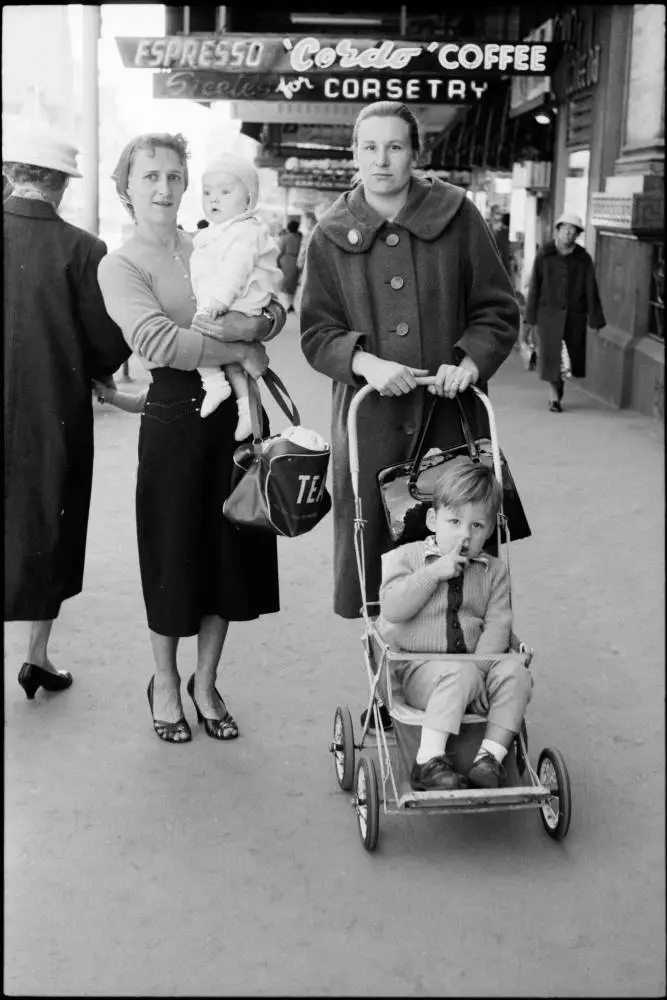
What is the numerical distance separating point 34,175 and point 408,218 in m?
1.34

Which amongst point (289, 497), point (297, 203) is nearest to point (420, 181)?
point (289, 497)

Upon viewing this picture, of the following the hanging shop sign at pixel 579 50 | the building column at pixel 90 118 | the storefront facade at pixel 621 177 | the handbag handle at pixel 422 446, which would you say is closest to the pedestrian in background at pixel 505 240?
the hanging shop sign at pixel 579 50

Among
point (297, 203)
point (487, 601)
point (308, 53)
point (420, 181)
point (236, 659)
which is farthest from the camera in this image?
point (297, 203)

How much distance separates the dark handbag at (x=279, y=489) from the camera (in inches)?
156

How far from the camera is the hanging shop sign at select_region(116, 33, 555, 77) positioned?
1184 centimetres

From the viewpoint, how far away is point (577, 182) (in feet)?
50.4

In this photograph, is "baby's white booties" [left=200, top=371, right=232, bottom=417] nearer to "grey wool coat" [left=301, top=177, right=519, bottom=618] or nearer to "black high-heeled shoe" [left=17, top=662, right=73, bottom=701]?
"grey wool coat" [left=301, top=177, right=519, bottom=618]

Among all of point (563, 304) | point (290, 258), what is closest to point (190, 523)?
point (563, 304)

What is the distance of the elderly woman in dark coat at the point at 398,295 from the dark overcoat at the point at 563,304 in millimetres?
8239

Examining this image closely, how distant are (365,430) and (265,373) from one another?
40cm

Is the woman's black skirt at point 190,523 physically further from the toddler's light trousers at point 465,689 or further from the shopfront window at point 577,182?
the shopfront window at point 577,182

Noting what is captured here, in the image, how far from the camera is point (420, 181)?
4215 mm

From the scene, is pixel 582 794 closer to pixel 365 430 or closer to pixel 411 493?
pixel 411 493

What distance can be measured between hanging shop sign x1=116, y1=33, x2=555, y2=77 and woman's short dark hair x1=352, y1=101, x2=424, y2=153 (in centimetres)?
814
